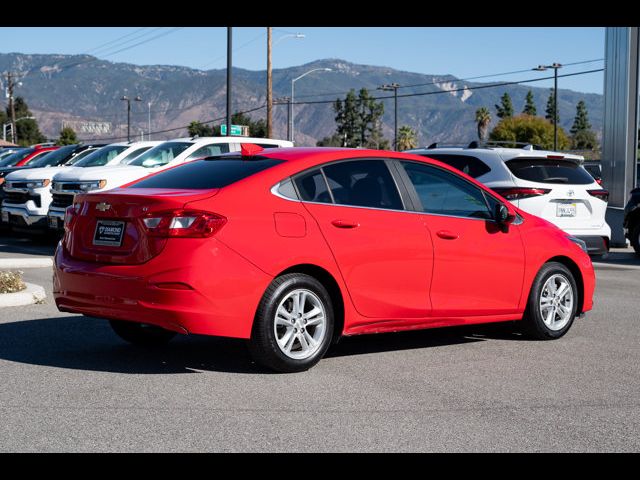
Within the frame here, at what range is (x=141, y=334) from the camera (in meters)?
8.12

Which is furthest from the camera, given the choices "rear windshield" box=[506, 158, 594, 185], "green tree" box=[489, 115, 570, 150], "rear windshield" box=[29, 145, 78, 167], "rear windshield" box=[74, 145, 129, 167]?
"green tree" box=[489, 115, 570, 150]

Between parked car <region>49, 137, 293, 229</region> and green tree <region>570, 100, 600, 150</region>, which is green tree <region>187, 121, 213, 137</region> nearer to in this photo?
green tree <region>570, 100, 600, 150</region>

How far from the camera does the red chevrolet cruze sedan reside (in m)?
6.74

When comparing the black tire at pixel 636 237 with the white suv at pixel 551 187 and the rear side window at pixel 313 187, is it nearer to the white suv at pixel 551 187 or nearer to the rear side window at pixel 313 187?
the white suv at pixel 551 187

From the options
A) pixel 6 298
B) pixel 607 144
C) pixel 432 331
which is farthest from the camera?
pixel 607 144

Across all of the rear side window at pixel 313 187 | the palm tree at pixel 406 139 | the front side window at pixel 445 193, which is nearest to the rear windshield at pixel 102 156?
the front side window at pixel 445 193

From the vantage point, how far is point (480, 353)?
8.16 meters

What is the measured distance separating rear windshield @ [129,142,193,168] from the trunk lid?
10.8 meters

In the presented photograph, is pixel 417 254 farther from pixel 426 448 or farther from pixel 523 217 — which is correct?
pixel 426 448

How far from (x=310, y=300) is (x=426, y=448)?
2.15 m

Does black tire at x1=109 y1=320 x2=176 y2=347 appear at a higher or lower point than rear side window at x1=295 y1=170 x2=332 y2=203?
lower

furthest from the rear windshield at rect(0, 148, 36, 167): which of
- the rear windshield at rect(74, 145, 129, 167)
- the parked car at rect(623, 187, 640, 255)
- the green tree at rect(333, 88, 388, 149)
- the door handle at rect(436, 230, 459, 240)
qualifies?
the green tree at rect(333, 88, 388, 149)

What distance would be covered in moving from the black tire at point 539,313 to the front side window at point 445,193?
77 cm
